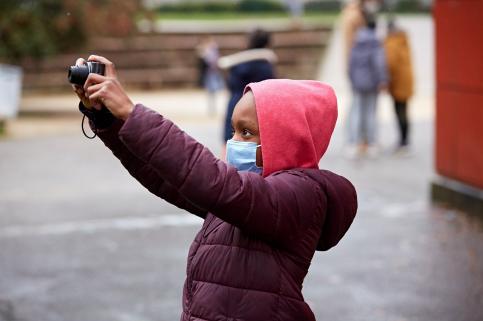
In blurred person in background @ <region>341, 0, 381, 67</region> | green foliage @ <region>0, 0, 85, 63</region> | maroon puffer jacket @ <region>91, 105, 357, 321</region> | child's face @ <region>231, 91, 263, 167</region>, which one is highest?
child's face @ <region>231, 91, 263, 167</region>

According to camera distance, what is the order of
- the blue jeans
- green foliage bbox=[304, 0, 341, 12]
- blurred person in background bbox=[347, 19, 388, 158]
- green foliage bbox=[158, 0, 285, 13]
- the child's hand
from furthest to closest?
green foliage bbox=[158, 0, 285, 13]
green foliage bbox=[304, 0, 341, 12]
the blue jeans
blurred person in background bbox=[347, 19, 388, 158]
the child's hand

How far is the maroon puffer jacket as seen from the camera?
2.63 meters

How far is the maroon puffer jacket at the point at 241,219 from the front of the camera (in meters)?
2.63

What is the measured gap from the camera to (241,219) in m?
2.74

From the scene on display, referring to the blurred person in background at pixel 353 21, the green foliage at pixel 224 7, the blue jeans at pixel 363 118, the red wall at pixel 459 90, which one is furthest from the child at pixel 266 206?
the green foliage at pixel 224 7

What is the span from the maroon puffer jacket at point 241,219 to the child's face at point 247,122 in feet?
0.41

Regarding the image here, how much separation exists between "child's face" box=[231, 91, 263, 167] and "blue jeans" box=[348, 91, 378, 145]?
10427 mm

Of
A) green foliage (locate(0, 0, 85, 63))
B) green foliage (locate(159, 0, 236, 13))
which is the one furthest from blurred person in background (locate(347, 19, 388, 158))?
green foliage (locate(159, 0, 236, 13))

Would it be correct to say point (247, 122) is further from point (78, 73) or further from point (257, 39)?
point (257, 39)

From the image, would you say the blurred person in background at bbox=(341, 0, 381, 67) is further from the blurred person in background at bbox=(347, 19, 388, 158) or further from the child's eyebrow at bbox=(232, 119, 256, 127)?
the child's eyebrow at bbox=(232, 119, 256, 127)

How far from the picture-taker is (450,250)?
313 inches

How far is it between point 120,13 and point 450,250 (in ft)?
48.2

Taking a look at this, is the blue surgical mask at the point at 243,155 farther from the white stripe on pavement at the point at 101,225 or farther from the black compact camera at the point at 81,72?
the white stripe on pavement at the point at 101,225

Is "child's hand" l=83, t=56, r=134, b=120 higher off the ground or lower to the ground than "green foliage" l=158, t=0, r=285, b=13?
higher
